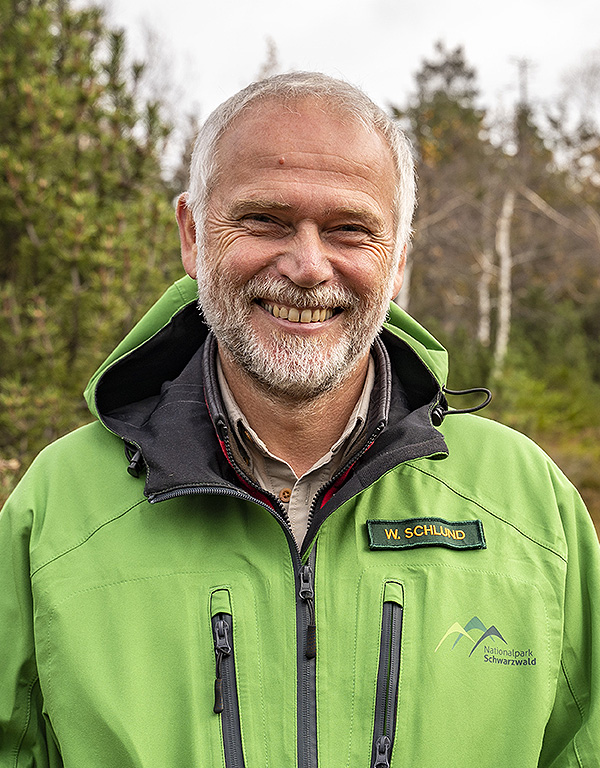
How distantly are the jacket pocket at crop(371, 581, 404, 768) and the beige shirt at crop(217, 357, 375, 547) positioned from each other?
0.32 m

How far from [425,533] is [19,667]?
1.01 m

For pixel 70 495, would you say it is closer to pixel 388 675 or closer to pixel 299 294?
pixel 299 294

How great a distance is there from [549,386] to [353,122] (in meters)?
18.4

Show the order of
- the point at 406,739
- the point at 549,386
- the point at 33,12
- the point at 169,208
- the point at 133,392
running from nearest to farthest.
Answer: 1. the point at 406,739
2. the point at 133,392
3. the point at 33,12
4. the point at 169,208
5. the point at 549,386

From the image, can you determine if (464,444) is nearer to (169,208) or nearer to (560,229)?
(169,208)

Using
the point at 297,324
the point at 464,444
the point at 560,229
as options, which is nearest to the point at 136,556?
the point at 297,324

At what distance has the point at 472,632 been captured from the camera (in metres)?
1.66

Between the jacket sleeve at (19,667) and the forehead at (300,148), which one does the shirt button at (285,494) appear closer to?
the jacket sleeve at (19,667)

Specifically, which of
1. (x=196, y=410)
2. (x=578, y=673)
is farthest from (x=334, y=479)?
(x=578, y=673)

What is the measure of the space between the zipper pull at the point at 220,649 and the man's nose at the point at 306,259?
0.82 meters

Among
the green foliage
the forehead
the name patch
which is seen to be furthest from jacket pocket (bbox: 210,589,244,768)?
the green foliage

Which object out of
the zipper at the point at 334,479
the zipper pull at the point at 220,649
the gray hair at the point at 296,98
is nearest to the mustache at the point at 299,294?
the gray hair at the point at 296,98

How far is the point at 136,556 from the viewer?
1677 mm

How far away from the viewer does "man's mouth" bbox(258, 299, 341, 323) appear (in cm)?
181
